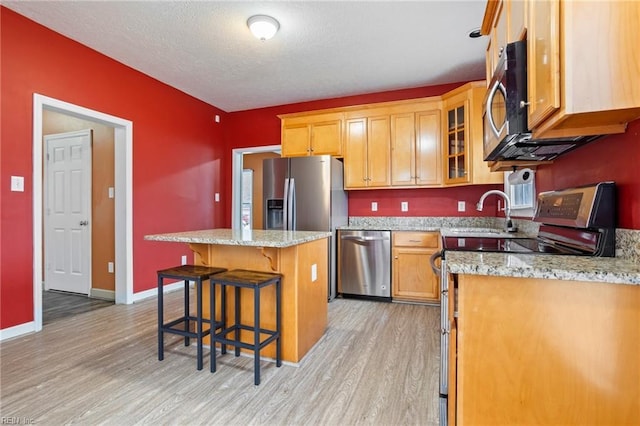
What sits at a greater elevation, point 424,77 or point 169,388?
point 424,77

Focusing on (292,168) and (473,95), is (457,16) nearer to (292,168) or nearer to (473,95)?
(473,95)

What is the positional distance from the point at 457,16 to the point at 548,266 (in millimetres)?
2471

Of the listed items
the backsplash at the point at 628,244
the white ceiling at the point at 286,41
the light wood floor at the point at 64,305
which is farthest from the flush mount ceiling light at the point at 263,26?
the light wood floor at the point at 64,305

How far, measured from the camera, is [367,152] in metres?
4.03

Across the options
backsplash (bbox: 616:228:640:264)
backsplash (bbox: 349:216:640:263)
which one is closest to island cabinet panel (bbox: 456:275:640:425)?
backsplash (bbox: 616:228:640:264)

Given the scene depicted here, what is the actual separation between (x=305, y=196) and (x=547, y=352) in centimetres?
297

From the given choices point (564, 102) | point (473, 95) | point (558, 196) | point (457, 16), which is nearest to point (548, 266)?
point (564, 102)

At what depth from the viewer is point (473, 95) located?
3.37 meters

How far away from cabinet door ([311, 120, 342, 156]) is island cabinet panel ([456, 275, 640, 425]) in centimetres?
326

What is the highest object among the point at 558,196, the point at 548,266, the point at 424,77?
the point at 424,77

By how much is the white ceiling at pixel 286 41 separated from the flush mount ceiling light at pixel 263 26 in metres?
0.04

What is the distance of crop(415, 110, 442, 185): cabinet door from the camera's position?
3764 millimetres

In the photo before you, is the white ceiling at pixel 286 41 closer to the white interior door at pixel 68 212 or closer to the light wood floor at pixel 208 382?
the white interior door at pixel 68 212

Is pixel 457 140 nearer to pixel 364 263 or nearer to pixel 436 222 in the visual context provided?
pixel 436 222
